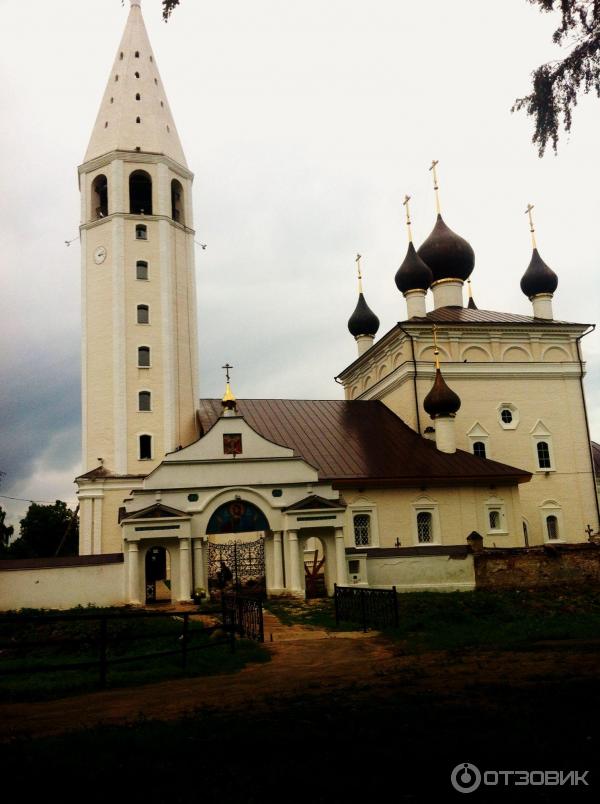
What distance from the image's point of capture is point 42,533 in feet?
167

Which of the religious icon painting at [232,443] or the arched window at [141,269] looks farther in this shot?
the arched window at [141,269]

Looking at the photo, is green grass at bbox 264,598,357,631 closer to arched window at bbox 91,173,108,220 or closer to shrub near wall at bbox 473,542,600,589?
shrub near wall at bbox 473,542,600,589

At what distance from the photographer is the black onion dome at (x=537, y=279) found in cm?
3638

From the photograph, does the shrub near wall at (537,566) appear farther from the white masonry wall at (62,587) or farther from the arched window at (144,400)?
the arched window at (144,400)

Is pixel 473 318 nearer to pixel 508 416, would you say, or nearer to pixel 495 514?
pixel 508 416

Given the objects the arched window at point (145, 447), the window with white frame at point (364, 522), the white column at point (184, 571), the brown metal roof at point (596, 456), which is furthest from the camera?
the brown metal roof at point (596, 456)

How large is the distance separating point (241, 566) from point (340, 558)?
360cm

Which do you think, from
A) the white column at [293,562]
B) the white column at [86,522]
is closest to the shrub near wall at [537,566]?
the white column at [293,562]

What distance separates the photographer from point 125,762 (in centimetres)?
586

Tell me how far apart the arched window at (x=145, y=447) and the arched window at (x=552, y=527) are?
52.6 ft

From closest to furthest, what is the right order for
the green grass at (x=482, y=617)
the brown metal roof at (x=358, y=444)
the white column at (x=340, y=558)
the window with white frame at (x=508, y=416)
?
the green grass at (x=482, y=617)
the white column at (x=340, y=558)
the brown metal roof at (x=358, y=444)
the window with white frame at (x=508, y=416)

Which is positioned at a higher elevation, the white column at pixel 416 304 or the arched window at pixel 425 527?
the white column at pixel 416 304

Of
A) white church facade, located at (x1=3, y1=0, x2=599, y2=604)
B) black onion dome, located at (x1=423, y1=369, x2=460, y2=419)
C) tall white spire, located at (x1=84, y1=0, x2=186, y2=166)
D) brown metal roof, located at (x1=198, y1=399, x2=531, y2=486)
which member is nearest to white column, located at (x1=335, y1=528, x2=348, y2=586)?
white church facade, located at (x1=3, y1=0, x2=599, y2=604)

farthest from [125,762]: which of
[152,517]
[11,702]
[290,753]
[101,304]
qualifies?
[101,304]
